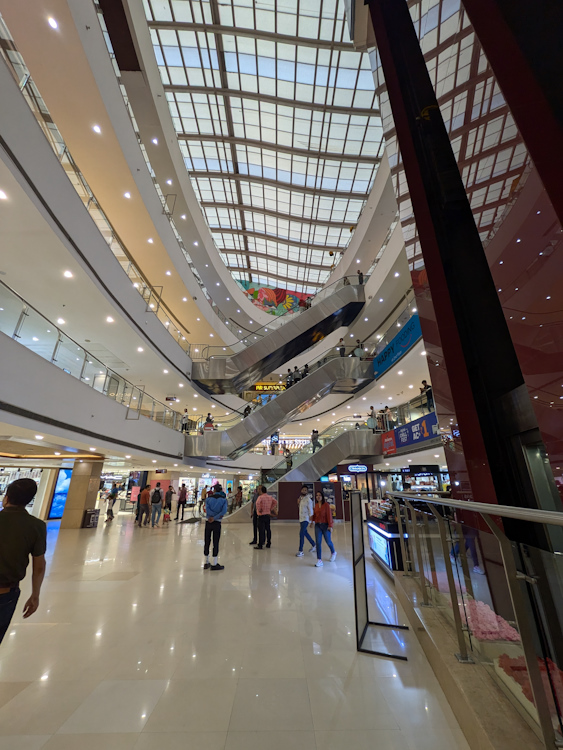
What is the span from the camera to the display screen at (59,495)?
58.9 ft

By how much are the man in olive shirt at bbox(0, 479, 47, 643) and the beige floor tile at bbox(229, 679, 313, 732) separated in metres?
1.70

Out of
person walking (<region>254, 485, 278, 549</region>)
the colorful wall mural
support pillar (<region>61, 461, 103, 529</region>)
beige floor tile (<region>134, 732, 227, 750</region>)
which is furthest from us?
the colorful wall mural

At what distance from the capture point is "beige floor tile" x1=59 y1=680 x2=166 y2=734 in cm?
223

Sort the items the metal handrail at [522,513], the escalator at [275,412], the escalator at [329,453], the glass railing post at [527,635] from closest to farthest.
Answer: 1. the metal handrail at [522,513]
2. the glass railing post at [527,635]
3. the escalator at [275,412]
4. the escalator at [329,453]

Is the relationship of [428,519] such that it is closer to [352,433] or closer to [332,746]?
[332,746]

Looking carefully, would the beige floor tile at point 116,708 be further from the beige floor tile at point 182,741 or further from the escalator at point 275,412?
the escalator at point 275,412

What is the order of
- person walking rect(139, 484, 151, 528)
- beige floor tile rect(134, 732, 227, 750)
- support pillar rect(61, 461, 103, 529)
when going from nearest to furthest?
beige floor tile rect(134, 732, 227, 750), support pillar rect(61, 461, 103, 529), person walking rect(139, 484, 151, 528)

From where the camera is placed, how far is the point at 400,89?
5.88 m

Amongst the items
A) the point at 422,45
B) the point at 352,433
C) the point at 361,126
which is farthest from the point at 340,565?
the point at 361,126

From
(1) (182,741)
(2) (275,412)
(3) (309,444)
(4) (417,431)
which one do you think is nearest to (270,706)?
(1) (182,741)

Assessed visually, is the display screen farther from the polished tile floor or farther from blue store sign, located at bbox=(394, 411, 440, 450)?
blue store sign, located at bbox=(394, 411, 440, 450)

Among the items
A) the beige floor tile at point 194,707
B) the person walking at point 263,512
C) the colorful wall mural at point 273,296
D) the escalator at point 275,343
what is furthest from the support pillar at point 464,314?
the colorful wall mural at point 273,296

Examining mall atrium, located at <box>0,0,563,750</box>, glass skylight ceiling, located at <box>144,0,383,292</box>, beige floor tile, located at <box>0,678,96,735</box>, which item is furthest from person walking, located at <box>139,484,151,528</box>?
glass skylight ceiling, located at <box>144,0,383,292</box>

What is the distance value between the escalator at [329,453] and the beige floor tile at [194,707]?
14.0 meters
